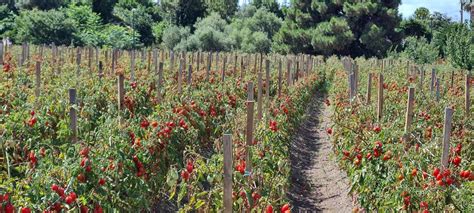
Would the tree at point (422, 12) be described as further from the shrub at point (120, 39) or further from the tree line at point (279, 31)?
the shrub at point (120, 39)

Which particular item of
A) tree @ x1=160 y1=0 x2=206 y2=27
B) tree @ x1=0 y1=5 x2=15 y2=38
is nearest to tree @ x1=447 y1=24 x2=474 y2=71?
tree @ x1=160 y1=0 x2=206 y2=27

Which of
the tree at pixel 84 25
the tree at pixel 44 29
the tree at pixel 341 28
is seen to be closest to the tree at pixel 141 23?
the tree at pixel 84 25

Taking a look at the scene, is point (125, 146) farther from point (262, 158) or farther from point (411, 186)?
point (411, 186)

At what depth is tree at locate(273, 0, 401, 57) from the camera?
3075cm

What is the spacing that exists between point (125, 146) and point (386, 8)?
2948 cm

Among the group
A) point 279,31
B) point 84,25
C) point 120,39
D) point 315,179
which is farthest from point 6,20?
point 315,179

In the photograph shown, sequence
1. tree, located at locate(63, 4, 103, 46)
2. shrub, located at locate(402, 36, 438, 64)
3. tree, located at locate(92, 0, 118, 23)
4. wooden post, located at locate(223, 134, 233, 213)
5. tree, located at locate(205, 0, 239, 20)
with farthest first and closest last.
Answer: tree, located at locate(205, 0, 239, 20), tree, located at locate(92, 0, 118, 23), tree, located at locate(63, 4, 103, 46), shrub, located at locate(402, 36, 438, 64), wooden post, located at locate(223, 134, 233, 213)

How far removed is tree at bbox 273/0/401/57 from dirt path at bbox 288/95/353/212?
21.3 m

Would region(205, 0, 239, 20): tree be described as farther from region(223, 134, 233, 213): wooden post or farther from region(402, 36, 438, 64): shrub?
region(223, 134, 233, 213): wooden post

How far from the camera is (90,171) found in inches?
133

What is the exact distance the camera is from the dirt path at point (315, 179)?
618 cm

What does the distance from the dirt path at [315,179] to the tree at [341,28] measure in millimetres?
21320

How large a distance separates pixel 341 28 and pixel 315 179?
2427 centimetres

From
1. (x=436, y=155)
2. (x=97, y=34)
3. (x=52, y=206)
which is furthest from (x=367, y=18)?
(x=52, y=206)
